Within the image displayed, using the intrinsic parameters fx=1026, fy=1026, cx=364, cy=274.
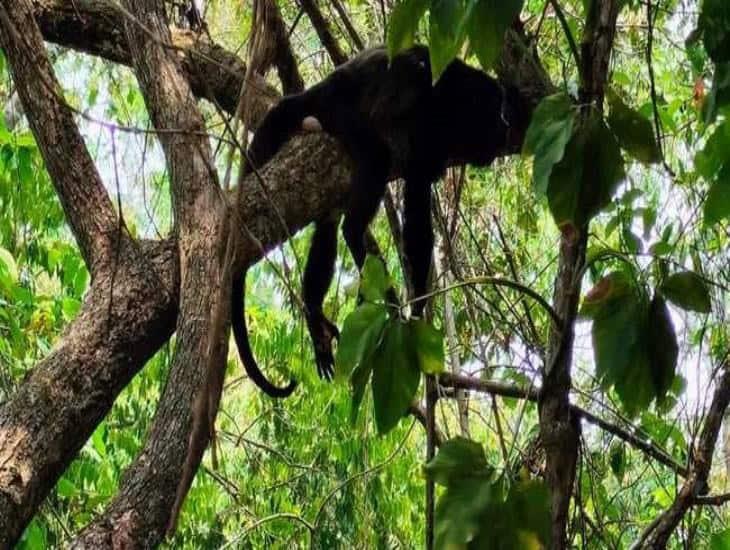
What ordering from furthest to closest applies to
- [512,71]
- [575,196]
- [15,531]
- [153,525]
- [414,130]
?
[414,130], [512,71], [15,531], [153,525], [575,196]

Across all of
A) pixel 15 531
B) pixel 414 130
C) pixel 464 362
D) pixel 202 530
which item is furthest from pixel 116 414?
pixel 15 531

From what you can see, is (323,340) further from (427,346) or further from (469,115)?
(427,346)

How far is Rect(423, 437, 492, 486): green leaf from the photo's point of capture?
1003 millimetres

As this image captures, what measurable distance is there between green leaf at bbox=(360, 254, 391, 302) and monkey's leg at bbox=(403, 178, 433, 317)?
5.19 ft

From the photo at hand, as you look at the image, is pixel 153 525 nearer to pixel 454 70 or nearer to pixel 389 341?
pixel 389 341

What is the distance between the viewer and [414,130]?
2.83m

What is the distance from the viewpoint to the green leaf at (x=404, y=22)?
Result: 0.87m

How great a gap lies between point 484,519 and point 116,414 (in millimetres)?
2719

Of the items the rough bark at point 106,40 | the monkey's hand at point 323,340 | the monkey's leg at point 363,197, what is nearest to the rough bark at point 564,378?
the monkey's leg at point 363,197

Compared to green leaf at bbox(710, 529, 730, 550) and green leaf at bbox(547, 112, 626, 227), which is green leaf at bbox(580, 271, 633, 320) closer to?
green leaf at bbox(547, 112, 626, 227)

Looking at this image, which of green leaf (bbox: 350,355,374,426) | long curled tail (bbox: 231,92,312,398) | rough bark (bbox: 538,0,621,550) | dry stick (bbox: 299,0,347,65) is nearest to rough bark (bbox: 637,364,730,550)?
rough bark (bbox: 538,0,621,550)

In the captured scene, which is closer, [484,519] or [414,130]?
[484,519]

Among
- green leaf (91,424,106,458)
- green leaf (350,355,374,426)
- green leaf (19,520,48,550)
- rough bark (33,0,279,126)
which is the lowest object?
green leaf (350,355,374,426)

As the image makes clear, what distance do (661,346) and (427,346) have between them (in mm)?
258
